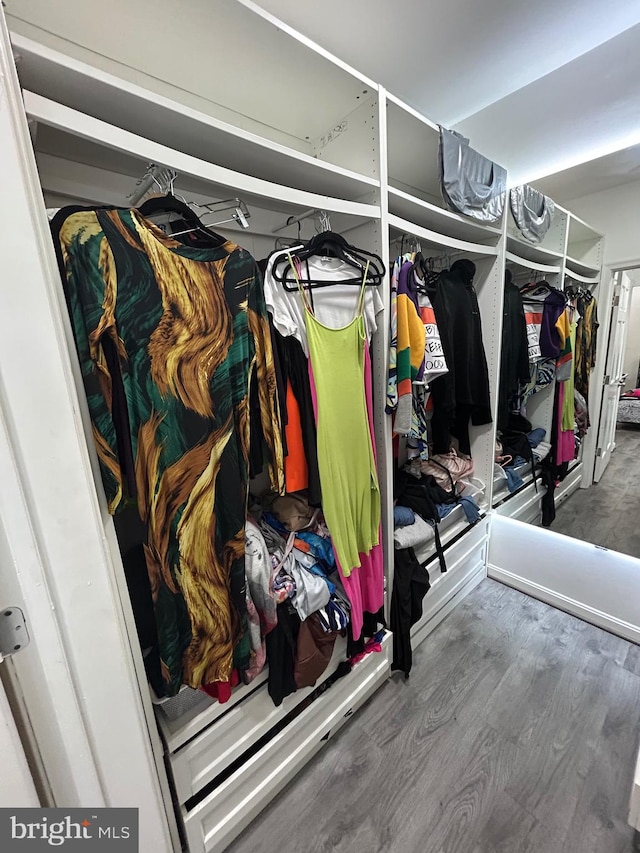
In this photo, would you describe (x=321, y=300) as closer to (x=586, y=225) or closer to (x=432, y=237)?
(x=432, y=237)

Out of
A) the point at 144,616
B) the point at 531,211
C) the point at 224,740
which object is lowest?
the point at 224,740

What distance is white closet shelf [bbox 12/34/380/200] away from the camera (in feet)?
2.25

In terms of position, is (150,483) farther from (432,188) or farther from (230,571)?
(432,188)

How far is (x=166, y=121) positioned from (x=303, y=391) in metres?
0.79

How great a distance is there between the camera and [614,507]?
6.47 feet

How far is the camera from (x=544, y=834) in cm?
108

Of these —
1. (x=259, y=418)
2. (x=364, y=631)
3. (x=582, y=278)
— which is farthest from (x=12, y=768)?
(x=582, y=278)

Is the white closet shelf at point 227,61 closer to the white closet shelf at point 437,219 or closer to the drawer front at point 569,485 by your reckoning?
the white closet shelf at point 437,219

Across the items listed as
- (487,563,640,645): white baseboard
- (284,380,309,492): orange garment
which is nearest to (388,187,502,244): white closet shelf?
(284,380,309,492): orange garment

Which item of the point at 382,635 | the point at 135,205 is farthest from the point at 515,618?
the point at 135,205

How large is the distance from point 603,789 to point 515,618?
798 mm

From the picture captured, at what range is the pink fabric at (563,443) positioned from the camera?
2164 millimetres

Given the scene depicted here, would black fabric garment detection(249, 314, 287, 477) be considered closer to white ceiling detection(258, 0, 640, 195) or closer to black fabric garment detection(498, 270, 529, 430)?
white ceiling detection(258, 0, 640, 195)

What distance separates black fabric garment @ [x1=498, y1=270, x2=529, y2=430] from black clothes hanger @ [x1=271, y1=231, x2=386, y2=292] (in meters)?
1.15
